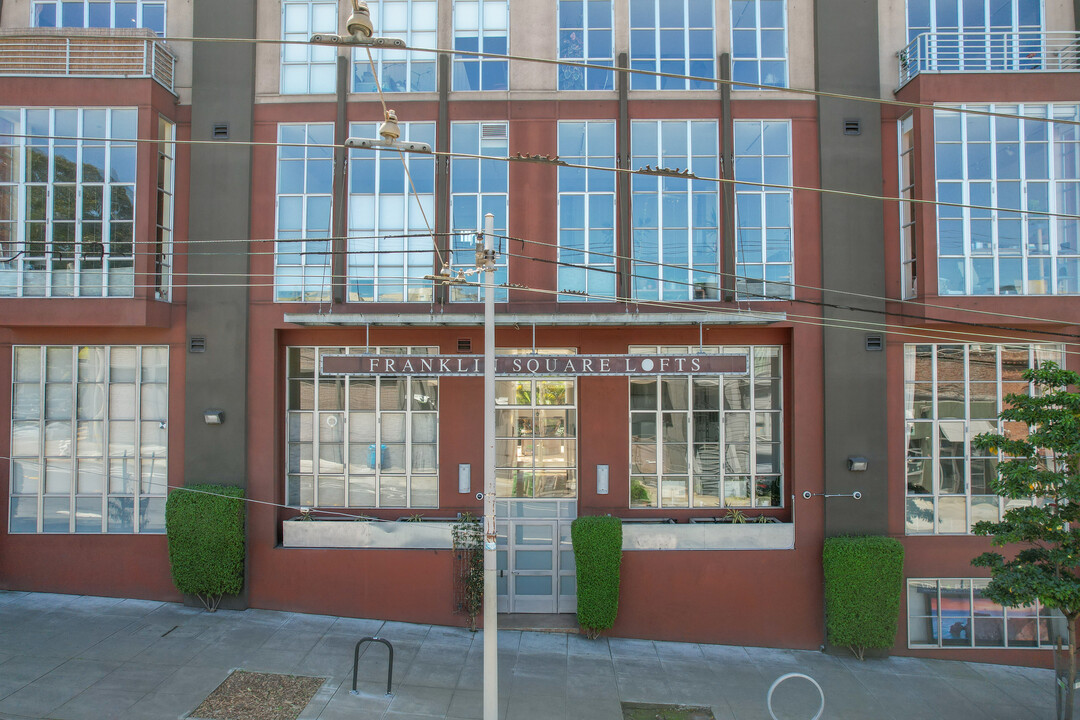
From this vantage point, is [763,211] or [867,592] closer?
[867,592]

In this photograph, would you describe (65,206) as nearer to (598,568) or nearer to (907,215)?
(598,568)

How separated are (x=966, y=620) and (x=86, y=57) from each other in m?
20.7

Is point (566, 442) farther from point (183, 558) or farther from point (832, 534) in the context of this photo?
point (183, 558)

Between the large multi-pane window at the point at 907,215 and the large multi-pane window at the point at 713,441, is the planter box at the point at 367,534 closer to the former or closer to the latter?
the large multi-pane window at the point at 713,441

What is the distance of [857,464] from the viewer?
12367 mm

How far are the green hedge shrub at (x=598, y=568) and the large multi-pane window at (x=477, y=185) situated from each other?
5.19 metres

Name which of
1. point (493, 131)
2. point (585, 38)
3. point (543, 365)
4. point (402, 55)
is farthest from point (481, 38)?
point (543, 365)

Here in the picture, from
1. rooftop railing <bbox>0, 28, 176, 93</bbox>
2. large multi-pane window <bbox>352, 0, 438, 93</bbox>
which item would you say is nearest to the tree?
A: large multi-pane window <bbox>352, 0, 438, 93</bbox>

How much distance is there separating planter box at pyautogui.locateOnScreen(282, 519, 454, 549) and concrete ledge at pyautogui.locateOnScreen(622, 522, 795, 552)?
368 centimetres

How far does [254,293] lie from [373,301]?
2403 mm

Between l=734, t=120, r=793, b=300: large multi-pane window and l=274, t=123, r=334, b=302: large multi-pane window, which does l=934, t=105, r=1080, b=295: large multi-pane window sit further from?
l=274, t=123, r=334, b=302: large multi-pane window

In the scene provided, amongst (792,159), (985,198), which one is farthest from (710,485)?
(985,198)

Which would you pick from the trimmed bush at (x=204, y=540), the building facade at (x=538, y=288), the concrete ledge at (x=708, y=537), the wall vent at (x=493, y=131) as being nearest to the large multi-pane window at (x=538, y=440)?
the building facade at (x=538, y=288)

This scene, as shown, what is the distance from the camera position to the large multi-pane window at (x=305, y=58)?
43.8 ft
